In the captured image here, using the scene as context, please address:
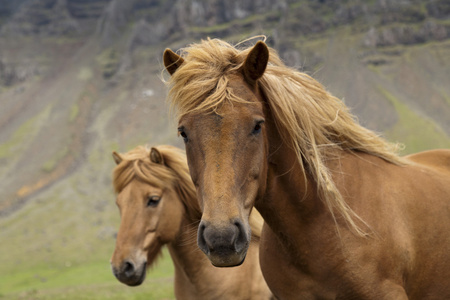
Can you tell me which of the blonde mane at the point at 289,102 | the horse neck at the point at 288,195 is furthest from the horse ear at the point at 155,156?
the horse neck at the point at 288,195

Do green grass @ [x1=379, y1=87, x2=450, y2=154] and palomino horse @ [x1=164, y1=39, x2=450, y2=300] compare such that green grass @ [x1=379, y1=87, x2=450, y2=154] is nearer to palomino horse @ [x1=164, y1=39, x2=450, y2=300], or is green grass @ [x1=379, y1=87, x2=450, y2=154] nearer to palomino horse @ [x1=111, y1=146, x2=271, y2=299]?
palomino horse @ [x1=111, y1=146, x2=271, y2=299]

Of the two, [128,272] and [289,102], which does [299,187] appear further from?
[128,272]

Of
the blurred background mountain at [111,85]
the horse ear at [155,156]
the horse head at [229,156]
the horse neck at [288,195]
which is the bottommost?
the blurred background mountain at [111,85]

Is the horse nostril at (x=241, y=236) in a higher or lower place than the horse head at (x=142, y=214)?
higher

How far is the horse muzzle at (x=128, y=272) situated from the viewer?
230 inches

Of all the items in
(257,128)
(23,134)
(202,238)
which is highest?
(257,128)

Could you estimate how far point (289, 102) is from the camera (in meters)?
3.61

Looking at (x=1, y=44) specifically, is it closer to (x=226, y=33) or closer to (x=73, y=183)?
(x=226, y=33)

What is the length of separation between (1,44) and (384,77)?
136445 millimetres

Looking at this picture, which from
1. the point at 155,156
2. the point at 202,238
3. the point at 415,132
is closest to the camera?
the point at 202,238

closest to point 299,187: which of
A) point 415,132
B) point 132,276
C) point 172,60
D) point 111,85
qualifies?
point 172,60

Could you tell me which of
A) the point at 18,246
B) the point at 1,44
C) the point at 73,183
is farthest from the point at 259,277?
the point at 1,44

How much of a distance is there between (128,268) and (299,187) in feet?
10.4

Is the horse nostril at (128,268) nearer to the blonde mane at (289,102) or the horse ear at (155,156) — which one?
the horse ear at (155,156)
